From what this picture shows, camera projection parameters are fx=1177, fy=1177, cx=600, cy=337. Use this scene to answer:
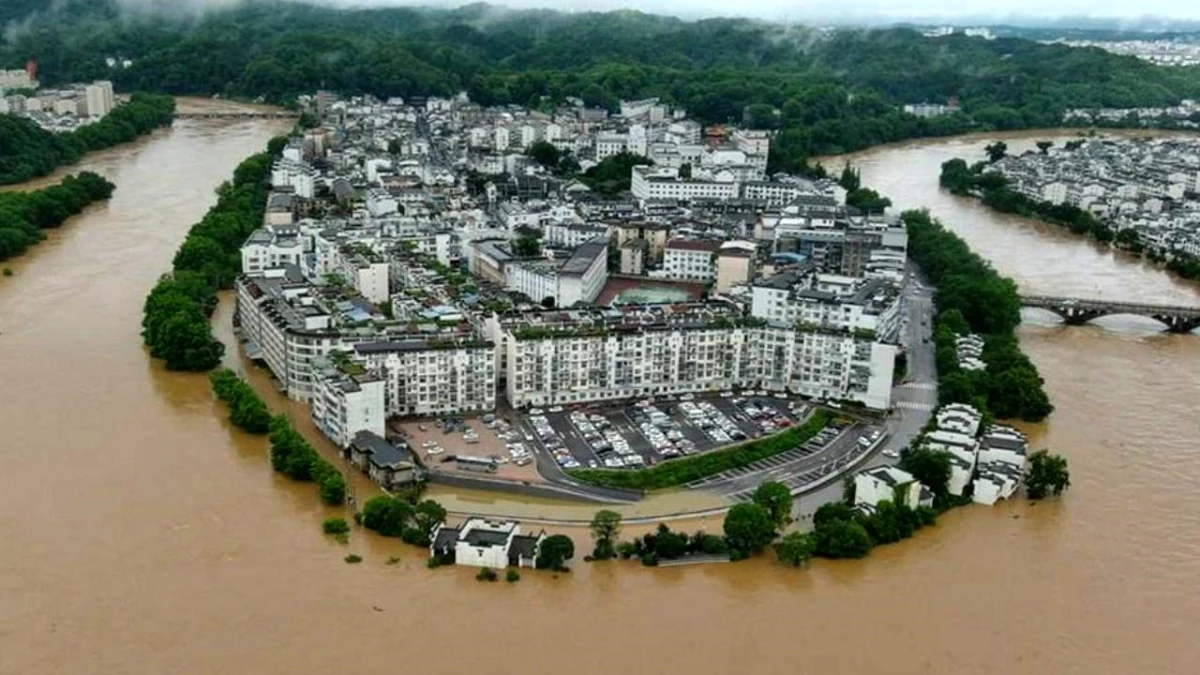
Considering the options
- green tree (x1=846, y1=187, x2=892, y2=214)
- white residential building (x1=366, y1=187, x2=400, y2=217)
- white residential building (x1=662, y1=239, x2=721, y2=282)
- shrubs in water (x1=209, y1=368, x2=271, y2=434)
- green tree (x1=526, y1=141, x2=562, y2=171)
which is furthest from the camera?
green tree (x1=526, y1=141, x2=562, y2=171)

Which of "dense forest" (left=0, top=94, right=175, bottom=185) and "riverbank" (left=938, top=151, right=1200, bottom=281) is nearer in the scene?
"riverbank" (left=938, top=151, right=1200, bottom=281)

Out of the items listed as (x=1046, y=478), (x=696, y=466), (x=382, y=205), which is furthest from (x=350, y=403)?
(x=382, y=205)

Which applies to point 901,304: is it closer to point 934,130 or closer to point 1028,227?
point 1028,227

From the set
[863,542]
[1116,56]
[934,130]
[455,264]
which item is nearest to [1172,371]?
[863,542]

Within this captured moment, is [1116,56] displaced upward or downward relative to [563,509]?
upward

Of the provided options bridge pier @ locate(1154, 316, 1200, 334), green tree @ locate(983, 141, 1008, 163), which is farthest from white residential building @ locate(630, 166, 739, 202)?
green tree @ locate(983, 141, 1008, 163)

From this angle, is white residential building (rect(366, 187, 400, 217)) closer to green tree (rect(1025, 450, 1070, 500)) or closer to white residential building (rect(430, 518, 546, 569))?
white residential building (rect(430, 518, 546, 569))

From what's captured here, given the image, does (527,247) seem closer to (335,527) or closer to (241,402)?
(241,402)
